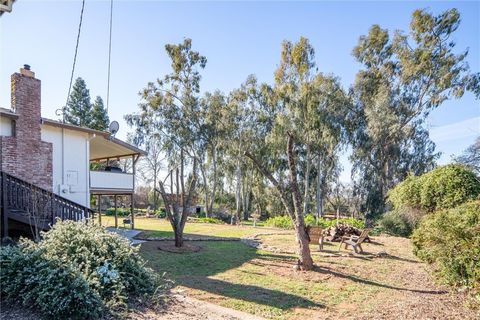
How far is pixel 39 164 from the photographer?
11.0 metres

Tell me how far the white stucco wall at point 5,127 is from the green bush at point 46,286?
22.8 ft

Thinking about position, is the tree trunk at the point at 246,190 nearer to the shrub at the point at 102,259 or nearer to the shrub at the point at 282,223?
the shrub at the point at 282,223

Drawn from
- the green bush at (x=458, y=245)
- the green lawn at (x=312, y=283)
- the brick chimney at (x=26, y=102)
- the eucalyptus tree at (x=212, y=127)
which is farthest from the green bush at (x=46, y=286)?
the eucalyptus tree at (x=212, y=127)

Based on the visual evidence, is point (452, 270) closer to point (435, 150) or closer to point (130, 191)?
point (130, 191)

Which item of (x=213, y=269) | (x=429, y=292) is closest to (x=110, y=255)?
(x=213, y=269)

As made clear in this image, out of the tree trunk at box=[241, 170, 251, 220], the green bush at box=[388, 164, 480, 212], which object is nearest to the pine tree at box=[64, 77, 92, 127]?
the tree trunk at box=[241, 170, 251, 220]

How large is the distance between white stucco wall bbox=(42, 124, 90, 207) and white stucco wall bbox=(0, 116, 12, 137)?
3.85 feet

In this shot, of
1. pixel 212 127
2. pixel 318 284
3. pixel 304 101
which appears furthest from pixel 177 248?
pixel 212 127

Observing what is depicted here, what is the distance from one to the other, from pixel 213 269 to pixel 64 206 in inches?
205

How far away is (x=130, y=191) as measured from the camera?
51.7 feet

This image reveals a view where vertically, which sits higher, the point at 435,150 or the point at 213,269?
the point at 435,150

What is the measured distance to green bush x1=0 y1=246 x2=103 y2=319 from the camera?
4.00m

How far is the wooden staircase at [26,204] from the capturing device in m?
8.43

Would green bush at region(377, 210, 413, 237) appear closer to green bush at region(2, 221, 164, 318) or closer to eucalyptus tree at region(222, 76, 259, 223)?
green bush at region(2, 221, 164, 318)
